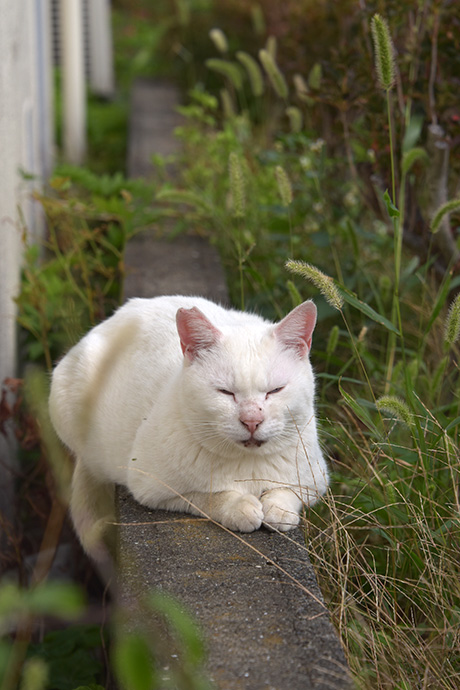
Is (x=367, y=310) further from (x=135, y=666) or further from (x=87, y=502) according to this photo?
(x=135, y=666)

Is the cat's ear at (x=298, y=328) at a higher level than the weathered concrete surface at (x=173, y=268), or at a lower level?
higher

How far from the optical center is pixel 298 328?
2080 mm

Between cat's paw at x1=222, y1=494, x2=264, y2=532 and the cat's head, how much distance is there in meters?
0.14

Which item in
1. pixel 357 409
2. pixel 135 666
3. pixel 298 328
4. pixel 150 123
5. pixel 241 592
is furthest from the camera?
pixel 150 123

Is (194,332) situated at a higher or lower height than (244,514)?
higher

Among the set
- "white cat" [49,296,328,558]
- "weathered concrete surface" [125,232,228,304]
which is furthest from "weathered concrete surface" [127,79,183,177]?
"white cat" [49,296,328,558]

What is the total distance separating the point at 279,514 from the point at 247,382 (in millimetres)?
391

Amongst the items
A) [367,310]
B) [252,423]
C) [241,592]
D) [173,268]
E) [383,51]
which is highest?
[383,51]

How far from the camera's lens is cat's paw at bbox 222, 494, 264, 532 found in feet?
6.65

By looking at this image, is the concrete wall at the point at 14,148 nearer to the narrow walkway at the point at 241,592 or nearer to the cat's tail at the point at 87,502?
the cat's tail at the point at 87,502

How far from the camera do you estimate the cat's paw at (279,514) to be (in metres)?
2.06

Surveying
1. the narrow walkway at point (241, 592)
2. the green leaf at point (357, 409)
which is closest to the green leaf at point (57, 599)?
the narrow walkway at point (241, 592)

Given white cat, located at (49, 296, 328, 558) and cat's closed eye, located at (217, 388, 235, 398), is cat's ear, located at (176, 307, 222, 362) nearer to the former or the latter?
white cat, located at (49, 296, 328, 558)

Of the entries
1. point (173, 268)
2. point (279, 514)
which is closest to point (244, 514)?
point (279, 514)
